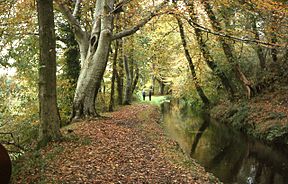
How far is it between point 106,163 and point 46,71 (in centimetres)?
336

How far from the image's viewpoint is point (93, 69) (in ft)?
49.5

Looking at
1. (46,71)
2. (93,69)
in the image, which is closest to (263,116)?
(93,69)

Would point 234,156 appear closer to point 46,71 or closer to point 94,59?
point 94,59

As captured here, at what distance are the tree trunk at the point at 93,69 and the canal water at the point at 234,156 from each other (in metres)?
5.14

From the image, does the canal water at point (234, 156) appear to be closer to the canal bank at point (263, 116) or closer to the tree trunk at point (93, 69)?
the canal bank at point (263, 116)

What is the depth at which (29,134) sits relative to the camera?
1245cm

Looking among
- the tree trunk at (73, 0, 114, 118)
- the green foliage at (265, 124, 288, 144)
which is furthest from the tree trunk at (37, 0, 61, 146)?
the green foliage at (265, 124, 288, 144)

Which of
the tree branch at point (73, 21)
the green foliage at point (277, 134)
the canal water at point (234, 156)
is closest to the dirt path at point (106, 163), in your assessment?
the canal water at point (234, 156)

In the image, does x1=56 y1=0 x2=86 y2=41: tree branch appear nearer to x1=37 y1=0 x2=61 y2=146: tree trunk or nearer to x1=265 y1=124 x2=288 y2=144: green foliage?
x1=37 y1=0 x2=61 y2=146: tree trunk

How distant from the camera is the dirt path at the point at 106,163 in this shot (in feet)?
23.5

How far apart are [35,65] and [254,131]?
1192 cm

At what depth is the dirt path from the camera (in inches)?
282

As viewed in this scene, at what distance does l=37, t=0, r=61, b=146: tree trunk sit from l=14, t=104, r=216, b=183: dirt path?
64 centimetres

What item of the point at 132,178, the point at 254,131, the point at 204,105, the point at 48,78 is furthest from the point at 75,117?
the point at 204,105
